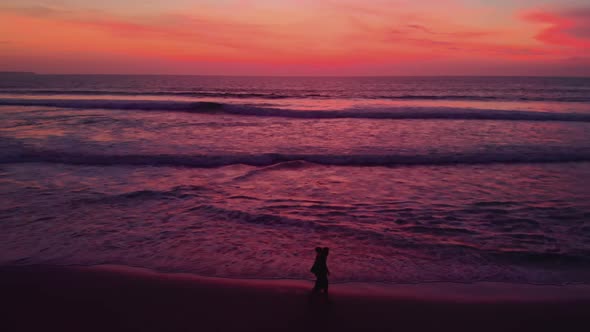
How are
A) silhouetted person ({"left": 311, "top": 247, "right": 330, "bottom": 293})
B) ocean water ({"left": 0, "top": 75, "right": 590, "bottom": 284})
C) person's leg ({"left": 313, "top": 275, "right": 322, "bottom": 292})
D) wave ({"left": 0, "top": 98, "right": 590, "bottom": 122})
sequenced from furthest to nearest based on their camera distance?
1. wave ({"left": 0, "top": 98, "right": 590, "bottom": 122})
2. ocean water ({"left": 0, "top": 75, "right": 590, "bottom": 284})
3. person's leg ({"left": 313, "top": 275, "right": 322, "bottom": 292})
4. silhouetted person ({"left": 311, "top": 247, "right": 330, "bottom": 293})

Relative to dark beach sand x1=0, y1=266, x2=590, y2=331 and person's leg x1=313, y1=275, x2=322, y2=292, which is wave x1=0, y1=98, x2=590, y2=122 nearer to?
dark beach sand x1=0, y1=266, x2=590, y2=331

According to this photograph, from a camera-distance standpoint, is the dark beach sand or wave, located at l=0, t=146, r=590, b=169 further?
wave, located at l=0, t=146, r=590, b=169

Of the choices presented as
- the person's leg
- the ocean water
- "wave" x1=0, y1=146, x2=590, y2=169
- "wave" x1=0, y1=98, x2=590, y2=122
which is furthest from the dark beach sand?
"wave" x1=0, y1=98, x2=590, y2=122

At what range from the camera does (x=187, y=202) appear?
8.07m

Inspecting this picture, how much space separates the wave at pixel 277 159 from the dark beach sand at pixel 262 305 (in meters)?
6.85

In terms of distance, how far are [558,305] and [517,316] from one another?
2.05 ft

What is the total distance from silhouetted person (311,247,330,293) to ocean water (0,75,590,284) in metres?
0.49

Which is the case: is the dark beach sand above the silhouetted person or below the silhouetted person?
below

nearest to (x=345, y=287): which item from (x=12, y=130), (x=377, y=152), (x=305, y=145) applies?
(x=377, y=152)

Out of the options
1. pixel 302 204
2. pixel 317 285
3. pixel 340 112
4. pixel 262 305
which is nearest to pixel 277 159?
pixel 302 204

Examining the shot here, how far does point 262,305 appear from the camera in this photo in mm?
4363

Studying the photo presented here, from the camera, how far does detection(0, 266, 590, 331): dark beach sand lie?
404 centimetres

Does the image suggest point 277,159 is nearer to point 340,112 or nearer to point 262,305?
point 262,305

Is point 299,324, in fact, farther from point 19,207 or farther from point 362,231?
point 19,207
